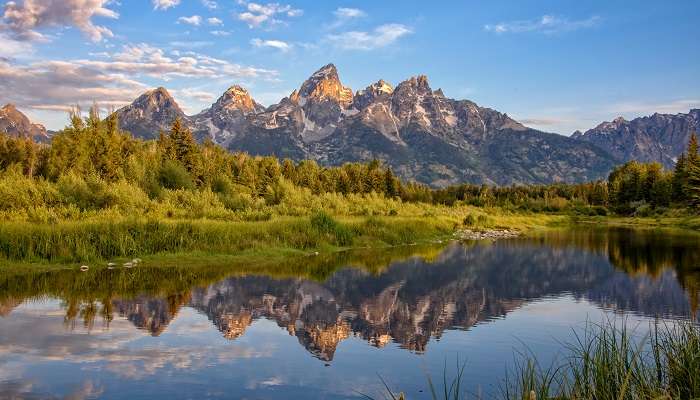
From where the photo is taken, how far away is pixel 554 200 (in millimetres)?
135250

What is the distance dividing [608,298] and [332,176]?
94028 mm

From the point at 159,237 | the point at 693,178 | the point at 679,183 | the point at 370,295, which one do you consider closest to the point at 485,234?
the point at 159,237

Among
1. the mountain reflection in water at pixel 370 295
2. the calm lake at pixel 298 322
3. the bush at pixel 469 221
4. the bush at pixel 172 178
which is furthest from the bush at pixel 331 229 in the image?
the bush at pixel 469 221

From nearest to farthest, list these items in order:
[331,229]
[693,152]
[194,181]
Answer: [331,229]
[194,181]
[693,152]

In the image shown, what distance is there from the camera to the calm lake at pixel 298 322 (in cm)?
1174

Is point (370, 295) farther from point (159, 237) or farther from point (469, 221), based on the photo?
point (469, 221)

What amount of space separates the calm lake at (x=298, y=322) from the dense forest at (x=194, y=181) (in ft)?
37.9

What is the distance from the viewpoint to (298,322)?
17.8m

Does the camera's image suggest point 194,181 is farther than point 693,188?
No

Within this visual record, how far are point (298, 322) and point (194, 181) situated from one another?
170 feet

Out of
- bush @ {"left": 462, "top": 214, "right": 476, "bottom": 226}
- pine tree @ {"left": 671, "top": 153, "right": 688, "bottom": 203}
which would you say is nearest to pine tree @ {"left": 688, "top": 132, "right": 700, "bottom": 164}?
pine tree @ {"left": 671, "top": 153, "right": 688, "bottom": 203}

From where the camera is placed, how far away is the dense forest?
3528 cm

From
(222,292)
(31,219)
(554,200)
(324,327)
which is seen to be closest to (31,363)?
(324,327)

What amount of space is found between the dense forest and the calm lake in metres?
11.6
